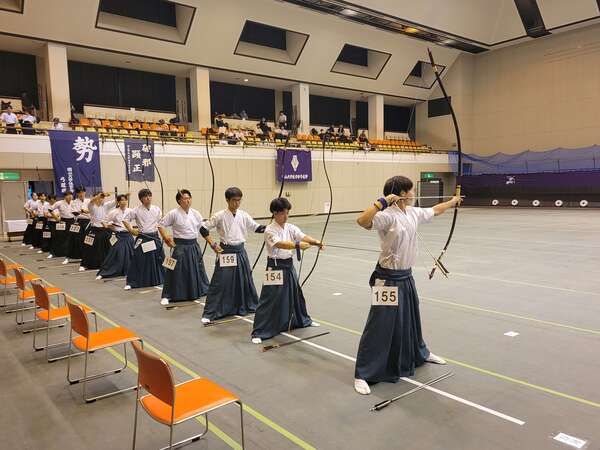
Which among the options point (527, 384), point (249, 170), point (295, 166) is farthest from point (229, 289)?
point (295, 166)

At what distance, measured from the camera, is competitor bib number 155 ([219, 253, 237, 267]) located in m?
5.45

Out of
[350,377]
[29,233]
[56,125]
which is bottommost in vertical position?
[350,377]

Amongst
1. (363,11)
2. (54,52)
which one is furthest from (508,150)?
(54,52)

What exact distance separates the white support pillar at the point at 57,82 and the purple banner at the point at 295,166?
9.40m

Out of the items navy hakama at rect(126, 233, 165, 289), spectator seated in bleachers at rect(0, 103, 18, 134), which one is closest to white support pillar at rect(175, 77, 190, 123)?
spectator seated in bleachers at rect(0, 103, 18, 134)

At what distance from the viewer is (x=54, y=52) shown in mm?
17172

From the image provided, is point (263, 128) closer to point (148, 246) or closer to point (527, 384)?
point (148, 246)

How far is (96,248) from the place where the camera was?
938cm

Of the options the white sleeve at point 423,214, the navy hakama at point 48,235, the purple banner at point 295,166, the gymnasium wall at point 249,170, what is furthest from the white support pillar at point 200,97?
the white sleeve at point 423,214

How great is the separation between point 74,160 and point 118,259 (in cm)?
848

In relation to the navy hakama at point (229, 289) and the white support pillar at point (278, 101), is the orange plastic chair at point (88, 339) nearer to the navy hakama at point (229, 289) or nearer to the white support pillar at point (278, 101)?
the navy hakama at point (229, 289)

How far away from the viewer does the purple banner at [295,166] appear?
21578mm

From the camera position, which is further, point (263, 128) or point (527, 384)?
point (263, 128)

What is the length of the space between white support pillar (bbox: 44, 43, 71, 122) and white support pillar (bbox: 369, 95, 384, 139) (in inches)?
713
